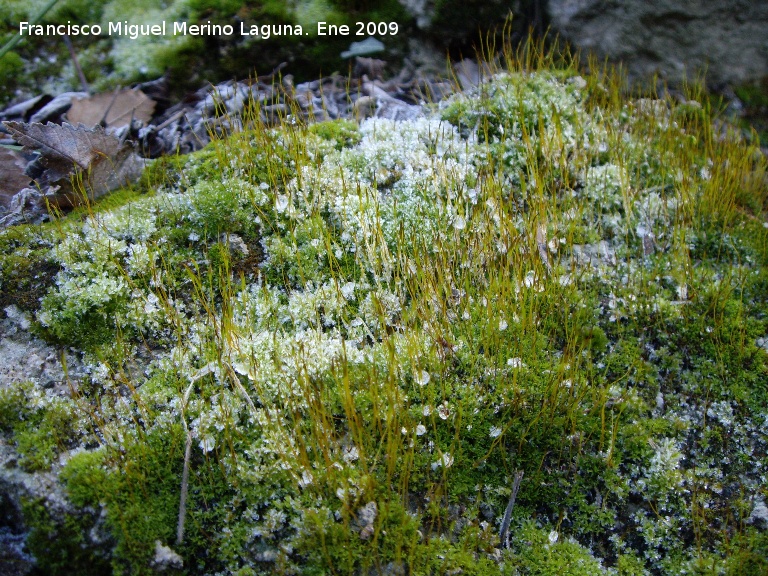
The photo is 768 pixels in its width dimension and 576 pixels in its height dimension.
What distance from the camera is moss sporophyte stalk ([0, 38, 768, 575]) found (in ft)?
7.02

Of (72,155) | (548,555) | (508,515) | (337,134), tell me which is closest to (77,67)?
(72,155)

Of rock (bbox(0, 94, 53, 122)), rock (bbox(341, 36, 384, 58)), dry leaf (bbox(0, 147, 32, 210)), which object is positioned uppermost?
rock (bbox(341, 36, 384, 58))

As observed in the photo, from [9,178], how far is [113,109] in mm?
936

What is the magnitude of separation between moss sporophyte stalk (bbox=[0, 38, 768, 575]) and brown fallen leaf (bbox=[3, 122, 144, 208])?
169 millimetres

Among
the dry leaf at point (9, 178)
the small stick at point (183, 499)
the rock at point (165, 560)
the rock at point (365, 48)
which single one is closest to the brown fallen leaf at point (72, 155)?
the dry leaf at point (9, 178)

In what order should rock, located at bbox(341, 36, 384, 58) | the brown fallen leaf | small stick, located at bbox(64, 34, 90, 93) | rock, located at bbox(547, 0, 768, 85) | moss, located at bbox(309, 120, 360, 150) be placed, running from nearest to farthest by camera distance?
the brown fallen leaf < moss, located at bbox(309, 120, 360, 150) < small stick, located at bbox(64, 34, 90, 93) < rock, located at bbox(341, 36, 384, 58) < rock, located at bbox(547, 0, 768, 85)

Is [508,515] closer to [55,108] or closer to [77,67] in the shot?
[55,108]

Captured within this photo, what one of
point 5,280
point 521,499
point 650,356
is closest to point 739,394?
point 650,356

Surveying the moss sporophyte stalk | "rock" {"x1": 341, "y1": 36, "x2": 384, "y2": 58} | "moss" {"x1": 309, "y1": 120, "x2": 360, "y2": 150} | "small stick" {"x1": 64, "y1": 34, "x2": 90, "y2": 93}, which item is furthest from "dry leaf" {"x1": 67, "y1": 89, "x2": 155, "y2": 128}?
"rock" {"x1": 341, "y1": 36, "x2": 384, "y2": 58}

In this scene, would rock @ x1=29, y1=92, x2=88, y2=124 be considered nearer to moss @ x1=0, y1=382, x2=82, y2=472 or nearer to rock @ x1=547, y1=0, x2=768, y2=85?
moss @ x1=0, y1=382, x2=82, y2=472

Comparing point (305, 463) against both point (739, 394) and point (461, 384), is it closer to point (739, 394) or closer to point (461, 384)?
point (461, 384)

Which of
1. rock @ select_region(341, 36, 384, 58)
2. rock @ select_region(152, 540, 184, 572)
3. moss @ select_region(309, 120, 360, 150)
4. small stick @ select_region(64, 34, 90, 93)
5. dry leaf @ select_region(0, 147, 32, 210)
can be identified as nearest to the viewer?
rock @ select_region(152, 540, 184, 572)

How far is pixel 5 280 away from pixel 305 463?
166 cm

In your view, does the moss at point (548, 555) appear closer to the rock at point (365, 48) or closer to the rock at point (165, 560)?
the rock at point (165, 560)
